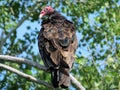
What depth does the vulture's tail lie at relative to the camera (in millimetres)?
6258

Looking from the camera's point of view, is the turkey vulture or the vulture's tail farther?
the turkey vulture

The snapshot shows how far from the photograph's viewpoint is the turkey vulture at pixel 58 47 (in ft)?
21.2

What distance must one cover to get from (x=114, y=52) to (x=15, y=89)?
2634 mm

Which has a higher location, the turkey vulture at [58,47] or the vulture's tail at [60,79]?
the turkey vulture at [58,47]

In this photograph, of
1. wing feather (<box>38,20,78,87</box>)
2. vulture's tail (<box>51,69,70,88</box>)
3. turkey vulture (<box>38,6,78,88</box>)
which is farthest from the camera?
wing feather (<box>38,20,78,87</box>)

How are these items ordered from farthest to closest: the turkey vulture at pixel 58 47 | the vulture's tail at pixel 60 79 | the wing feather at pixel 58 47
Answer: the wing feather at pixel 58 47, the turkey vulture at pixel 58 47, the vulture's tail at pixel 60 79

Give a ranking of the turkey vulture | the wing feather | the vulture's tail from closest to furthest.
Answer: the vulture's tail < the turkey vulture < the wing feather

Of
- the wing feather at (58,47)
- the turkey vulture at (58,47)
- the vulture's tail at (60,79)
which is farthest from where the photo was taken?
the wing feather at (58,47)

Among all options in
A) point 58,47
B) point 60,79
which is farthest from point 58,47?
point 60,79

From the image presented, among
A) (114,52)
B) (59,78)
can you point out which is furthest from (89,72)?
(59,78)

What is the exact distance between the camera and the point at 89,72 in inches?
419

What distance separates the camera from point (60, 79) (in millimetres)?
6363

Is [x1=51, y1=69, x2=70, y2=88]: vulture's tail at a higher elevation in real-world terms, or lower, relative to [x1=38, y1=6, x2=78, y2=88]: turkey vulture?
lower

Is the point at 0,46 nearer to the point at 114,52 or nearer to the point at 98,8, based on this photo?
the point at 98,8
